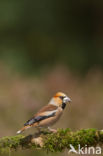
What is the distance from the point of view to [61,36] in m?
21.0

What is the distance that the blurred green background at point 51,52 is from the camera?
1083 cm

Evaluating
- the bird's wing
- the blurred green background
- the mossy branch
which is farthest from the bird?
the blurred green background

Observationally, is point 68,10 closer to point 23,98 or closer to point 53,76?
point 53,76

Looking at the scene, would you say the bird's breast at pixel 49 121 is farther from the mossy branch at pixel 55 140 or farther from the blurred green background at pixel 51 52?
the blurred green background at pixel 51 52

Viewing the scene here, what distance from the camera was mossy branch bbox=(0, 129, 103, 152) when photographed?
4809mm

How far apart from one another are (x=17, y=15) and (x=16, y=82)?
10144 mm

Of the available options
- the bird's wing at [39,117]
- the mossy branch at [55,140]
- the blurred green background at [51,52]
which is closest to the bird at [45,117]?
the bird's wing at [39,117]

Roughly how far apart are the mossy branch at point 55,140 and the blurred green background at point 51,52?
4.73 metres

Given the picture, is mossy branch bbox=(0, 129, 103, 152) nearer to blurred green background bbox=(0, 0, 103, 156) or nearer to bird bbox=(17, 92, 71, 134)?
bird bbox=(17, 92, 71, 134)

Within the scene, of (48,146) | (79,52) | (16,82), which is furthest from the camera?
(79,52)

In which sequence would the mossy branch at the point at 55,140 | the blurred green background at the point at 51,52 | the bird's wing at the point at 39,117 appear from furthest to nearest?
the blurred green background at the point at 51,52 < the bird's wing at the point at 39,117 < the mossy branch at the point at 55,140

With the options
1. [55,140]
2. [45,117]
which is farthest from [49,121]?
[55,140]

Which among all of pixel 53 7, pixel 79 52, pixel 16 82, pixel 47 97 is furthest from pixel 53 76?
pixel 53 7

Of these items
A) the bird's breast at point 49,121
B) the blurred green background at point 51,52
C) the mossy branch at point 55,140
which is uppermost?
the blurred green background at point 51,52
